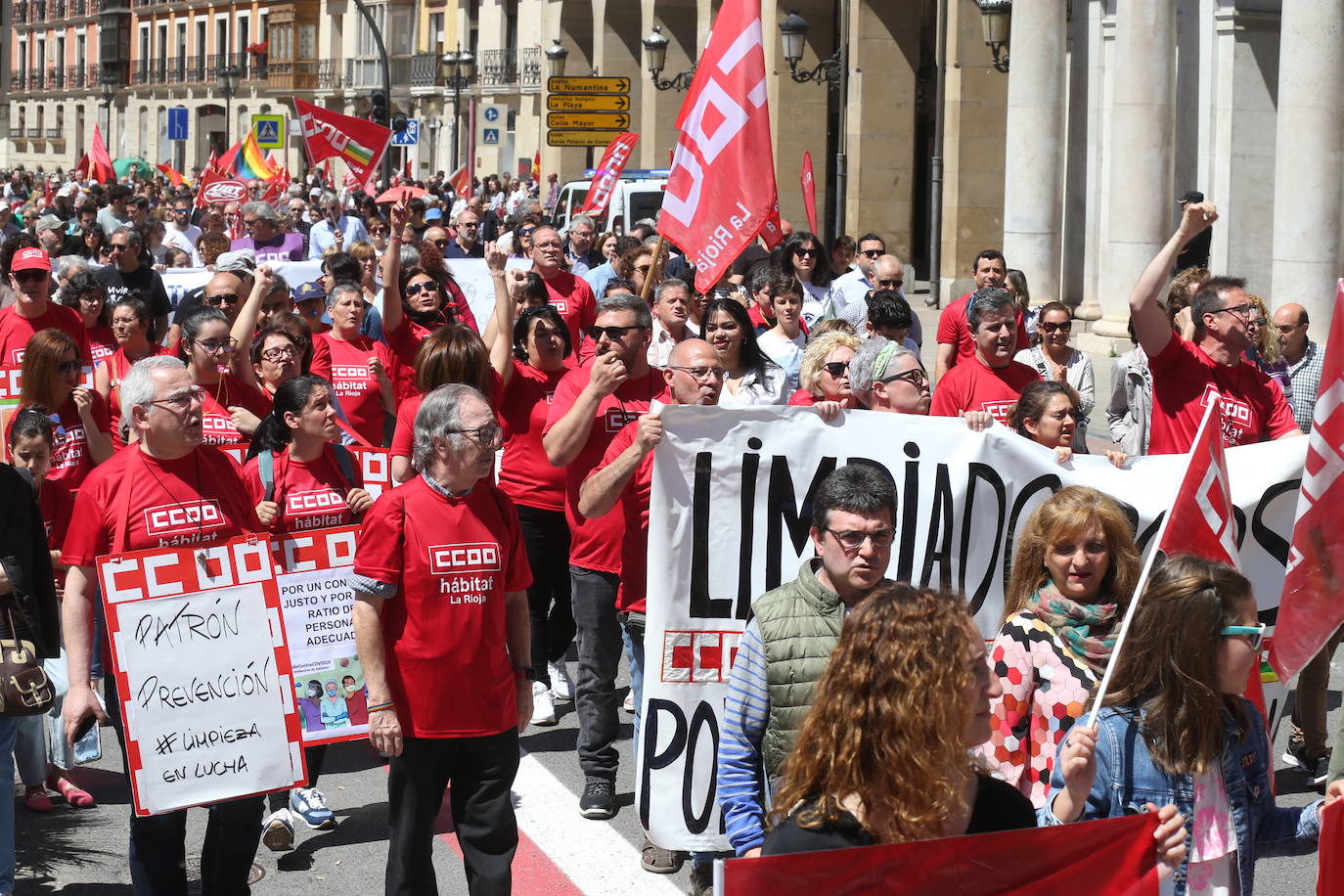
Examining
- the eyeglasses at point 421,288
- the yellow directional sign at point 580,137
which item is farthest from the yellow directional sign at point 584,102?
the eyeglasses at point 421,288

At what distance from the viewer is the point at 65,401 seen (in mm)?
7781

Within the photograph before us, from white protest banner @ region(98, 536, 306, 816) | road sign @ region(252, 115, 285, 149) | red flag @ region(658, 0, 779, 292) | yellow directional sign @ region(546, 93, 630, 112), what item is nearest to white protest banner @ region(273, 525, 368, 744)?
white protest banner @ region(98, 536, 306, 816)

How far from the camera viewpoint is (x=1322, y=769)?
24.1 ft

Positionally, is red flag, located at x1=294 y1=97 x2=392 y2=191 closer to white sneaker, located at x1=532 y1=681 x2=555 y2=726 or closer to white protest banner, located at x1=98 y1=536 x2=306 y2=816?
white sneaker, located at x1=532 y1=681 x2=555 y2=726

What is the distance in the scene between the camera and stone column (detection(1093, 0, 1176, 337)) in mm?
18109

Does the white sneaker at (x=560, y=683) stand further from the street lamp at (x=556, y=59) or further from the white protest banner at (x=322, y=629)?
the street lamp at (x=556, y=59)

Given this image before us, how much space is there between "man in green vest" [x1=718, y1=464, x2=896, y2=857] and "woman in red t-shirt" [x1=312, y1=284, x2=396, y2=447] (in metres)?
4.96

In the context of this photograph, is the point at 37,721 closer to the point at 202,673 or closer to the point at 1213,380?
the point at 202,673

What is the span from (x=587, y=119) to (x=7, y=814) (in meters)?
19.2

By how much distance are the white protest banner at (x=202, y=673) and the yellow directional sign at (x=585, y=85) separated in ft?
61.1

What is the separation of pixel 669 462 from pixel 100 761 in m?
3.21

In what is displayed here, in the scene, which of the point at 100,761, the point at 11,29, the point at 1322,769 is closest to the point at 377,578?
the point at 100,761

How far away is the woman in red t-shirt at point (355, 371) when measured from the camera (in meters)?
9.16

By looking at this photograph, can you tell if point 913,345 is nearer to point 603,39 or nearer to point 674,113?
point 674,113
